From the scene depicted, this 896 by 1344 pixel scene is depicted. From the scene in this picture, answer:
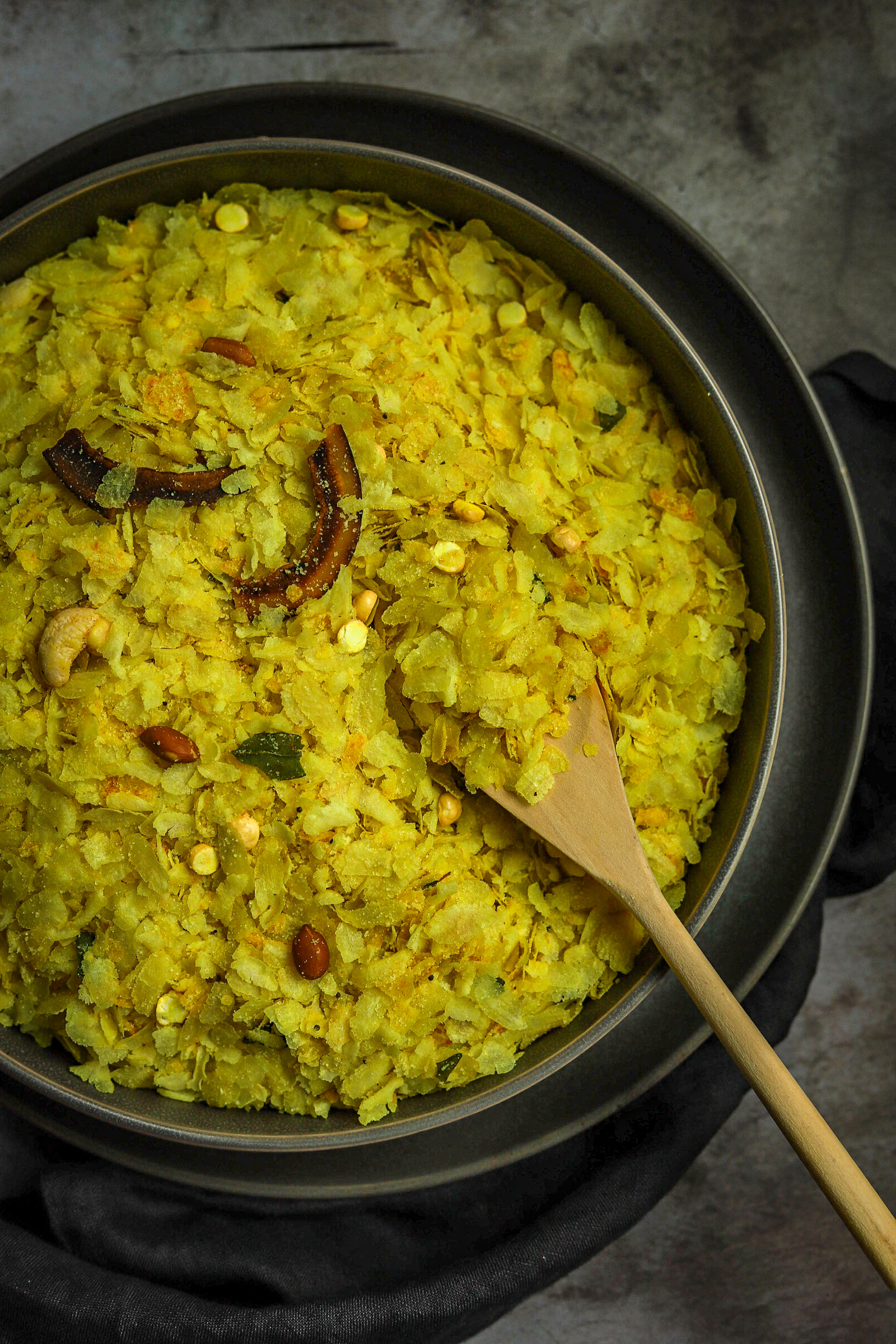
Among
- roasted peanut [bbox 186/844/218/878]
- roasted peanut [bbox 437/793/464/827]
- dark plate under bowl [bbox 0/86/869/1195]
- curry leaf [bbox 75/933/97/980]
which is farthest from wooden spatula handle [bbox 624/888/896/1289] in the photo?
curry leaf [bbox 75/933/97/980]

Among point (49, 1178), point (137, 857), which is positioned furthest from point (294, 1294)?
point (137, 857)

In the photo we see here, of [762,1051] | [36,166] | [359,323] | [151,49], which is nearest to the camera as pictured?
[762,1051]

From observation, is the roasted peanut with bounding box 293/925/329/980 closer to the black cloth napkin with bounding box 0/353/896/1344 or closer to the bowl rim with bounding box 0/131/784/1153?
the bowl rim with bounding box 0/131/784/1153

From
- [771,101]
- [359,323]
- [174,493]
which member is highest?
[771,101]

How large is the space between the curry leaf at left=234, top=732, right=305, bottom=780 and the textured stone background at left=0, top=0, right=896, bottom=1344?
1683 mm

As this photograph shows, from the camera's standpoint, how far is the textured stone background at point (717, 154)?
2.69m

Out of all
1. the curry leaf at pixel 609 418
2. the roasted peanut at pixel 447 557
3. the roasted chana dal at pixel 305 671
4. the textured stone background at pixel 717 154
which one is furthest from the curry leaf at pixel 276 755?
the textured stone background at pixel 717 154

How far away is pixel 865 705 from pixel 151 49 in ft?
8.11

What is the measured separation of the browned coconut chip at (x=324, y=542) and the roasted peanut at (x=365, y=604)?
0.22ft

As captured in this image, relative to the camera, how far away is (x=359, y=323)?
205 centimetres

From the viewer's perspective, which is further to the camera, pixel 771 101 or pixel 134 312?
pixel 771 101

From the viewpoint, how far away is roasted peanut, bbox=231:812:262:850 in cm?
195

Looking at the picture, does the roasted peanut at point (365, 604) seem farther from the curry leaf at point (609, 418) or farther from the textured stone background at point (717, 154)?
the textured stone background at point (717, 154)

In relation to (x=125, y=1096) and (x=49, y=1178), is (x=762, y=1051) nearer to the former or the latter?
(x=125, y=1096)
